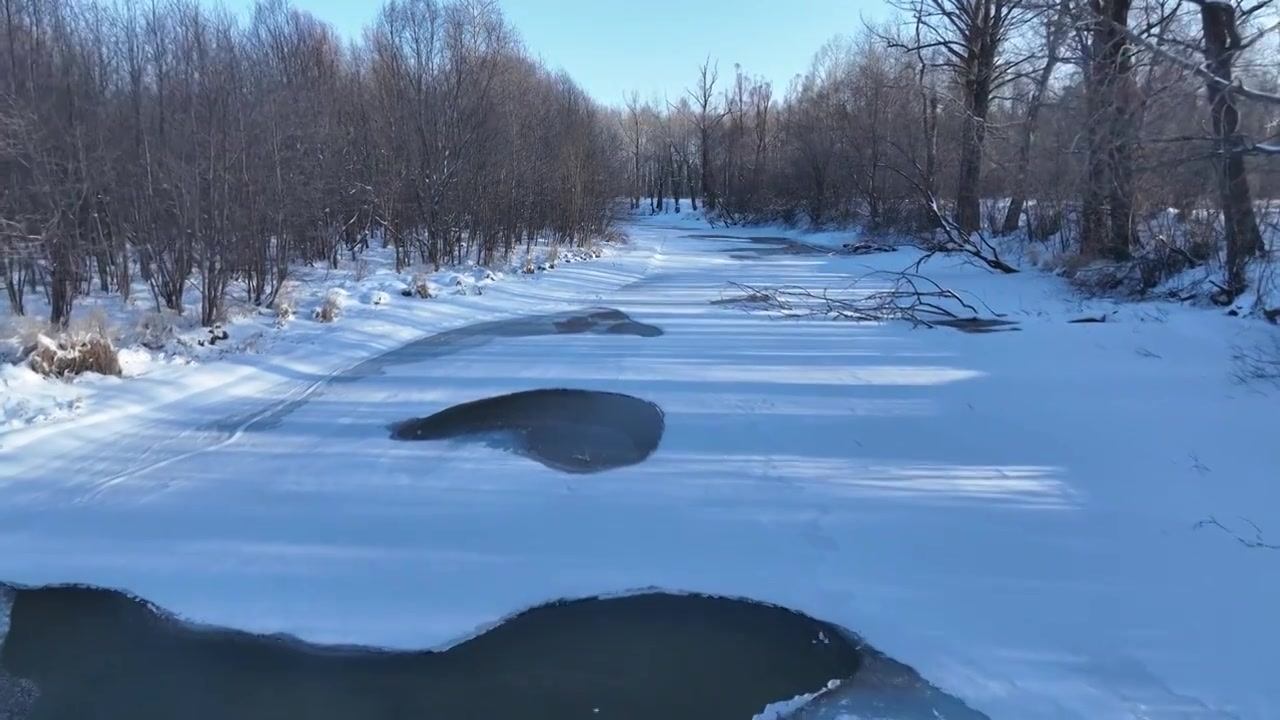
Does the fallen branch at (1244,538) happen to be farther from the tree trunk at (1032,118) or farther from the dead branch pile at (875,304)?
the tree trunk at (1032,118)

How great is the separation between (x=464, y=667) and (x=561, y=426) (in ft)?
13.2

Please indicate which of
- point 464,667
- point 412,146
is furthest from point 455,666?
point 412,146

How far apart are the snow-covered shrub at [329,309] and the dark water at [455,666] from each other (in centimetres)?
920

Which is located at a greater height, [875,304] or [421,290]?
[421,290]

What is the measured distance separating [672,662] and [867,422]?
4322mm

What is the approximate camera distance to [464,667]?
13.3 feet

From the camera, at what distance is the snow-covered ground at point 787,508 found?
429 centimetres

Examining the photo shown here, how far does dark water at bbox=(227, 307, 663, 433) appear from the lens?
8305 mm

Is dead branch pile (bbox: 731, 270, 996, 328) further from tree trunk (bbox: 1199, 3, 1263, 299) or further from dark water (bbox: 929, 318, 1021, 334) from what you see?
tree trunk (bbox: 1199, 3, 1263, 299)

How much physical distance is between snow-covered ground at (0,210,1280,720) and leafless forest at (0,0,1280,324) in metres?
3.03

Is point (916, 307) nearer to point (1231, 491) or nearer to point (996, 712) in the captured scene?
point (1231, 491)

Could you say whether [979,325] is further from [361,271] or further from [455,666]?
[361,271]

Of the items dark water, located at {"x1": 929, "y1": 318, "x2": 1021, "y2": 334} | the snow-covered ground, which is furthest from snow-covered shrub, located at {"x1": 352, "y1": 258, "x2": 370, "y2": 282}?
dark water, located at {"x1": 929, "y1": 318, "x2": 1021, "y2": 334}

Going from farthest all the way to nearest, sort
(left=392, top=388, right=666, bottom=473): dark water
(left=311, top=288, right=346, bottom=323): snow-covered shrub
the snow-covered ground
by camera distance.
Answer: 1. (left=311, top=288, right=346, bottom=323): snow-covered shrub
2. (left=392, top=388, right=666, bottom=473): dark water
3. the snow-covered ground
